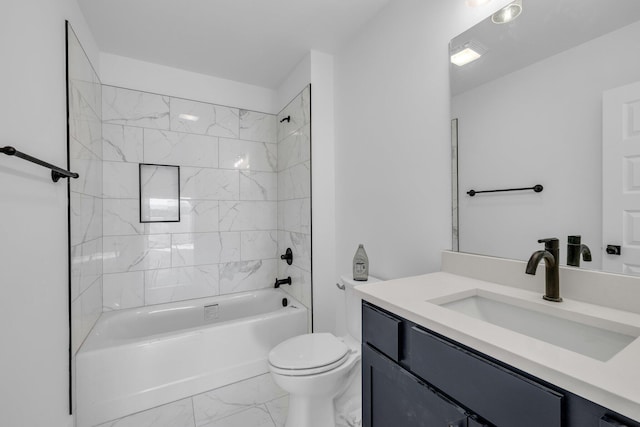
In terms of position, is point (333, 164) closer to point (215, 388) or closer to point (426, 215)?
point (426, 215)

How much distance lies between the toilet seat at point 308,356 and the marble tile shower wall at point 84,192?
1183mm

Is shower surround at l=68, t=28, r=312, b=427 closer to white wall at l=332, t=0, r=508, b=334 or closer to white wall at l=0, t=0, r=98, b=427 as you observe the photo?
white wall at l=0, t=0, r=98, b=427

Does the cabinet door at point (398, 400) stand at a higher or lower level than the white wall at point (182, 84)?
lower

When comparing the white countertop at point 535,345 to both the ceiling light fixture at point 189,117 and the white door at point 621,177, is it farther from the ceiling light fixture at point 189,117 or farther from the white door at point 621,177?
the ceiling light fixture at point 189,117

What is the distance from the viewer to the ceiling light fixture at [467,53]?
127cm

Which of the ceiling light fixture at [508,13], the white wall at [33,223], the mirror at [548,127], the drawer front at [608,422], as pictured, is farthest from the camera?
the ceiling light fixture at [508,13]

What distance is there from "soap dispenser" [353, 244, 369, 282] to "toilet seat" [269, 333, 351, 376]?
40 cm

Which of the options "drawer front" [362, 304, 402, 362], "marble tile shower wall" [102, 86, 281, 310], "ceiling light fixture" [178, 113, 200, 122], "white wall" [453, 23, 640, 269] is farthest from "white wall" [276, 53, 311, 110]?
"drawer front" [362, 304, 402, 362]

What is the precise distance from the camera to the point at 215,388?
199 cm

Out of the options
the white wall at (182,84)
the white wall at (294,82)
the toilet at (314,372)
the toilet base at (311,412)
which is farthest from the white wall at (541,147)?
the white wall at (182,84)

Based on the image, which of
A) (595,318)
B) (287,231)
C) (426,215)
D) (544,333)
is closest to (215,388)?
(287,231)

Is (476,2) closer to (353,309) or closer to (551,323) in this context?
(551,323)

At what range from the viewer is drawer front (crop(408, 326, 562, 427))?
566 mm

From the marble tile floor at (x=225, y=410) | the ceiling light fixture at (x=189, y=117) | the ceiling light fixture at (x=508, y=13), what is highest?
the ceiling light fixture at (x=189, y=117)
